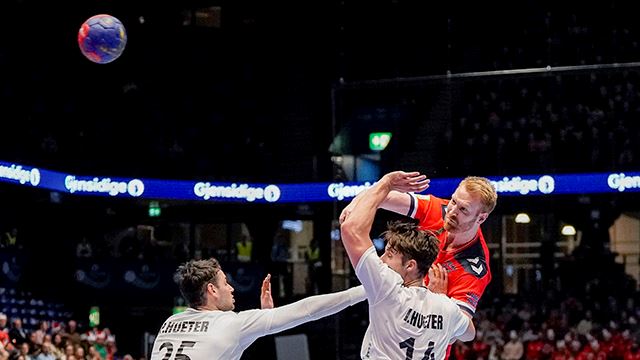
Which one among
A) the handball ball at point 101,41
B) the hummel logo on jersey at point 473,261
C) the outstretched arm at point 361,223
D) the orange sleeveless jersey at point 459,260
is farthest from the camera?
the handball ball at point 101,41

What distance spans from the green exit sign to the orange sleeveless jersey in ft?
49.5

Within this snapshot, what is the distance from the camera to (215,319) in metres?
6.08

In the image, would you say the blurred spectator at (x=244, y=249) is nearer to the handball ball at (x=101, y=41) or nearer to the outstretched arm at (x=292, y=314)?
the handball ball at (x=101, y=41)

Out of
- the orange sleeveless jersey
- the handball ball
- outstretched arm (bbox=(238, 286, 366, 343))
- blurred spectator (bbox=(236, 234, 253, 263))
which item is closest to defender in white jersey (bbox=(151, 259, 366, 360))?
outstretched arm (bbox=(238, 286, 366, 343))

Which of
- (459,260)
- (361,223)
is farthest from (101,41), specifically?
(361,223)

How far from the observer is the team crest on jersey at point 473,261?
7094mm

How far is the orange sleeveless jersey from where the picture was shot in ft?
22.6

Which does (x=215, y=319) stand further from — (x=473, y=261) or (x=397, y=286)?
(x=473, y=261)

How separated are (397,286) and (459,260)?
1593mm

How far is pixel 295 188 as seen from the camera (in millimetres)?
28344

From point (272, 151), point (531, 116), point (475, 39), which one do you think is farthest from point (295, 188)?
point (531, 116)

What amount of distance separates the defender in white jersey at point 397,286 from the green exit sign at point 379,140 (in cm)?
1674

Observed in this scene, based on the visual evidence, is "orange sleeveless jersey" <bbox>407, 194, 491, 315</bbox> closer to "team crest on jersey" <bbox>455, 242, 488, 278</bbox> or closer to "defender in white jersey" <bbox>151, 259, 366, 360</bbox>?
"team crest on jersey" <bbox>455, 242, 488, 278</bbox>

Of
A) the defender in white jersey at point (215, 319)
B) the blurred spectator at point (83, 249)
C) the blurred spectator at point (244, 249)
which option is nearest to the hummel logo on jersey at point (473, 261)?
the defender in white jersey at point (215, 319)
